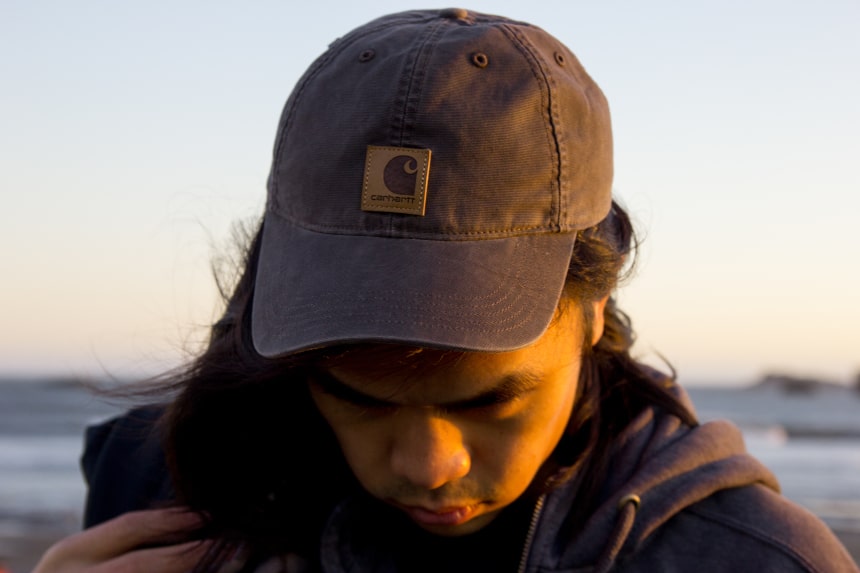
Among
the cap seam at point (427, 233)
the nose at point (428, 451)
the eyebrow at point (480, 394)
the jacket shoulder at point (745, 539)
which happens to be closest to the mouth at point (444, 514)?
the nose at point (428, 451)

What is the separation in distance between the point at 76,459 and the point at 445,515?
1279 centimetres

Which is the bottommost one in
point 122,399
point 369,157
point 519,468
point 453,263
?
point 122,399

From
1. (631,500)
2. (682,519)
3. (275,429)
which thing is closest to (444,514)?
(631,500)

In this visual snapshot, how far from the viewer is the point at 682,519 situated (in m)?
1.89

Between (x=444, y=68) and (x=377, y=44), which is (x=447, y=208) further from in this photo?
(x=377, y=44)

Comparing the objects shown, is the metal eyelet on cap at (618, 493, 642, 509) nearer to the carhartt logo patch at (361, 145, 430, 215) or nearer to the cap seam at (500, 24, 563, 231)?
the cap seam at (500, 24, 563, 231)

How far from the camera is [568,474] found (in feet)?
6.64

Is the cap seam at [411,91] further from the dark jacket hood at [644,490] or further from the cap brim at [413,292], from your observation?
the dark jacket hood at [644,490]

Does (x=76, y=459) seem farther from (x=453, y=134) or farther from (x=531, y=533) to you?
(x=453, y=134)

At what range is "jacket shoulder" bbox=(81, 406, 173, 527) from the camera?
2.56 meters

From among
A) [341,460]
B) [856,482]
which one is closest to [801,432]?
[856,482]

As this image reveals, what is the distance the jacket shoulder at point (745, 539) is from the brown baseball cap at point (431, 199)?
581mm

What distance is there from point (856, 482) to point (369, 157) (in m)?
11.5

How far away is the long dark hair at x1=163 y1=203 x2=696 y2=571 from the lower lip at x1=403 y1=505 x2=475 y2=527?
0.23 metres
